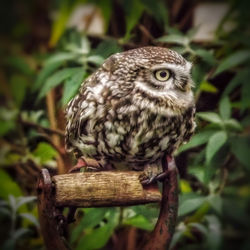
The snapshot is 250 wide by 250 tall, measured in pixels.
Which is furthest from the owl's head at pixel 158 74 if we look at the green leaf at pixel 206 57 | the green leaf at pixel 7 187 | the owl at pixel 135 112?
the green leaf at pixel 7 187

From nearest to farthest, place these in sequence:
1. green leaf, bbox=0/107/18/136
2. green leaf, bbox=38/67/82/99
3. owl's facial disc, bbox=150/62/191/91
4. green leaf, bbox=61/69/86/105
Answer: owl's facial disc, bbox=150/62/191/91
green leaf, bbox=61/69/86/105
green leaf, bbox=38/67/82/99
green leaf, bbox=0/107/18/136

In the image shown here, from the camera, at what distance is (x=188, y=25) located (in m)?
0.66

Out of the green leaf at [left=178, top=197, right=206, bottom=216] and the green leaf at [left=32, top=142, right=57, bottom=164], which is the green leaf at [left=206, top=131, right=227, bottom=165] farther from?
the green leaf at [left=32, top=142, right=57, bottom=164]

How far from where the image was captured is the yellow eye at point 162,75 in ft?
1.25

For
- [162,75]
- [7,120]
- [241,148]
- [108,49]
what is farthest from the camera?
[7,120]

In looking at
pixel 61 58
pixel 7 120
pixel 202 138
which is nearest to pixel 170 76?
pixel 202 138

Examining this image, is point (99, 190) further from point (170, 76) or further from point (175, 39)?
point (175, 39)

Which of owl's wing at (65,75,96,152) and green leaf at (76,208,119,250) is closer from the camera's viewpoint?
owl's wing at (65,75,96,152)

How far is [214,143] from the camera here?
1.91 ft

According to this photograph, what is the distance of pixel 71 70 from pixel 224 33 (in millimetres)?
271

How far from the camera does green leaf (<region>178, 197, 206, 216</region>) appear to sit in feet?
1.93

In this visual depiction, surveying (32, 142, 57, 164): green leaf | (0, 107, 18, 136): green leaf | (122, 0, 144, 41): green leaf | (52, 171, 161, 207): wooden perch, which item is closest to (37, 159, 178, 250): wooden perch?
(52, 171, 161, 207): wooden perch

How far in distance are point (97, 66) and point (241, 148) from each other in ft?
0.81

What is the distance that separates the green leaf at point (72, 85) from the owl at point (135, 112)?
23 mm
